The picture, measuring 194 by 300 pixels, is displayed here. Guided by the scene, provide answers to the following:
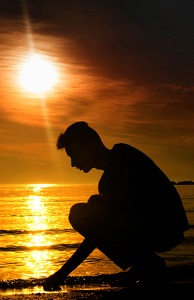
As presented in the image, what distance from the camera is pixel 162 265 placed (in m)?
5.48

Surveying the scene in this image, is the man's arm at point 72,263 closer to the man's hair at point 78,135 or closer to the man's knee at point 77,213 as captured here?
the man's knee at point 77,213

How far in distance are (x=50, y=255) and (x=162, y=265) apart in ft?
32.4

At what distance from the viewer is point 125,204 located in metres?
5.25

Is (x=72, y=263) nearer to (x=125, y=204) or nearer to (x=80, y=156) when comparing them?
(x=125, y=204)

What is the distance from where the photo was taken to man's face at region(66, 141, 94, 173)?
16.9 feet

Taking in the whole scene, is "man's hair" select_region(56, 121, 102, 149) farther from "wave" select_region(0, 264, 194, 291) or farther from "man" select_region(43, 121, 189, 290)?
"wave" select_region(0, 264, 194, 291)

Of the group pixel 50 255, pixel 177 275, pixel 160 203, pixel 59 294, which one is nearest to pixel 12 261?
pixel 50 255

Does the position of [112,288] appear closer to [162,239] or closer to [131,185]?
[162,239]

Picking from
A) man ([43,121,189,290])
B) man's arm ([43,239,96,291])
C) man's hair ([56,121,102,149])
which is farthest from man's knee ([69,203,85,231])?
man's hair ([56,121,102,149])

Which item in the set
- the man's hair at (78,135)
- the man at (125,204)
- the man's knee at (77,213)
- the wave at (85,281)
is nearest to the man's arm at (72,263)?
the man at (125,204)

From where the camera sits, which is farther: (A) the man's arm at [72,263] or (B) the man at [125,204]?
(B) the man at [125,204]

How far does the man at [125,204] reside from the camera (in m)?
5.18

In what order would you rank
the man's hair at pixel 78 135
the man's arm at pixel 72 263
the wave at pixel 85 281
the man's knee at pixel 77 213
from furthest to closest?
the wave at pixel 85 281 → the man's knee at pixel 77 213 → the man's hair at pixel 78 135 → the man's arm at pixel 72 263

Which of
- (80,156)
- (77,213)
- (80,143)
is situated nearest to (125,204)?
(77,213)
